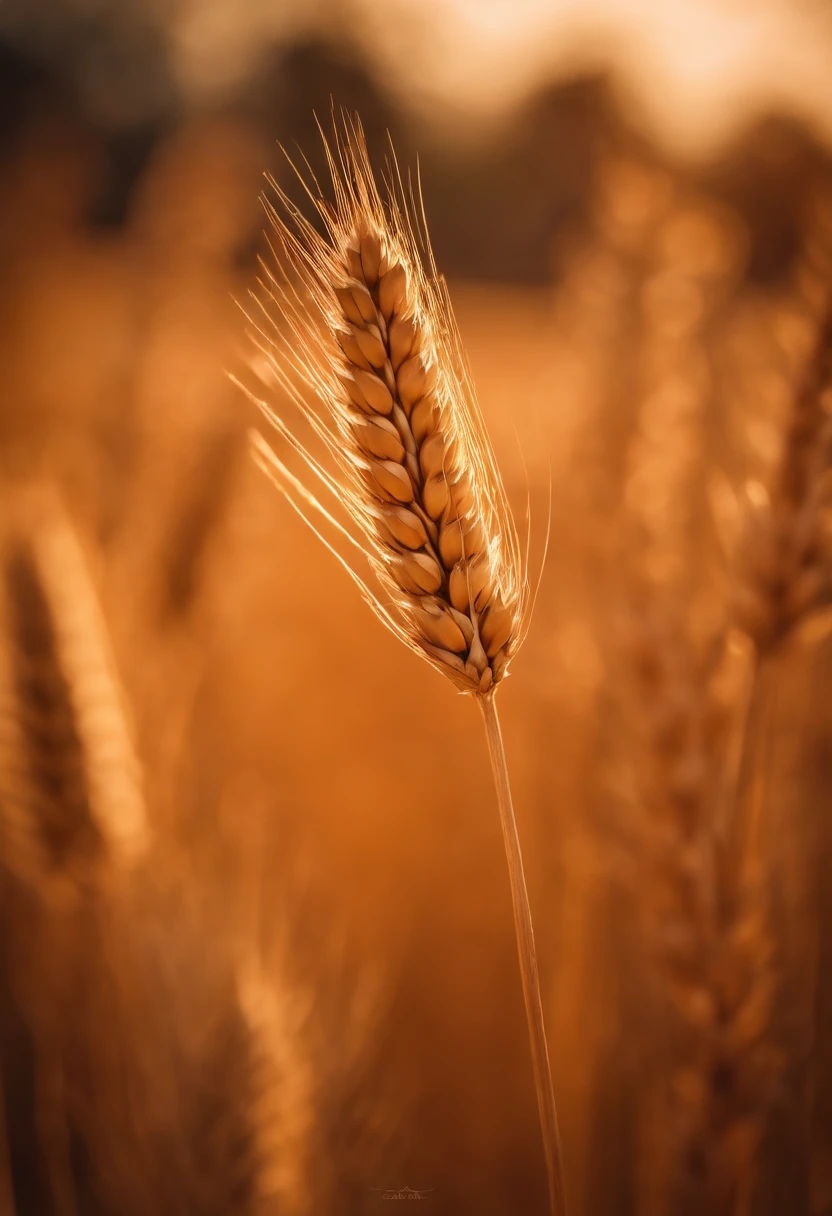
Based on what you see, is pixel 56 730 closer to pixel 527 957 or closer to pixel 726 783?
pixel 527 957

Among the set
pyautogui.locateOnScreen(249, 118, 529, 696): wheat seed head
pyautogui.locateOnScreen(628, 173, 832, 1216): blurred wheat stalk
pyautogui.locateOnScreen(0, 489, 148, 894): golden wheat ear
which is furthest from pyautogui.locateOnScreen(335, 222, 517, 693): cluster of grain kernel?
pyautogui.locateOnScreen(0, 489, 148, 894): golden wheat ear

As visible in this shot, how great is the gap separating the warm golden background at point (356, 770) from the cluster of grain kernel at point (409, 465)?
0.08m

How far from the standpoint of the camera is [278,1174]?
91 centimetres

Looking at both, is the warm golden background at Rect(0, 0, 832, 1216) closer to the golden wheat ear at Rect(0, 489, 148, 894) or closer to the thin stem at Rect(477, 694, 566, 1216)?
the golden wheat ear at Rect(0, 489, 148, 894)

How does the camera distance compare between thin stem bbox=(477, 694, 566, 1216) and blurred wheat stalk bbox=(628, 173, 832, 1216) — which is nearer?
thin stem bbox=(477, 694, 566, 1216)

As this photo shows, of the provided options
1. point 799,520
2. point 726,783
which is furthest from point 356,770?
point 799,520

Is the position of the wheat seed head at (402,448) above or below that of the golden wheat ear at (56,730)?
above

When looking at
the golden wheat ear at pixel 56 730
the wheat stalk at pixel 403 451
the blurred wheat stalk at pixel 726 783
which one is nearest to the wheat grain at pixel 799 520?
the blurred wheat stalk at pixel 726 783

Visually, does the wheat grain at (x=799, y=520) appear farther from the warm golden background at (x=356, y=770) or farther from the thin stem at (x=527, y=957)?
the thin stem at (x=527, y=957)

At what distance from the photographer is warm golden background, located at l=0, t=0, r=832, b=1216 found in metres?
0.92

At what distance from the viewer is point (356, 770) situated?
2170 mm

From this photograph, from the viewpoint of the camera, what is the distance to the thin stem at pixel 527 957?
0.48m

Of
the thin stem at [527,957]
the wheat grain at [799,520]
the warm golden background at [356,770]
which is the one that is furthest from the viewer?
the warm golden background at [356,770]

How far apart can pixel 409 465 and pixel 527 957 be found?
390 mm
